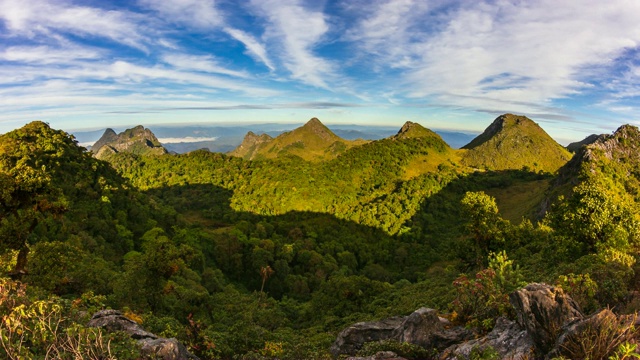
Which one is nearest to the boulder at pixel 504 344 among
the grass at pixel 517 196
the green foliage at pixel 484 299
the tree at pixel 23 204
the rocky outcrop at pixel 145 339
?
the green foliage at pixel 484 299

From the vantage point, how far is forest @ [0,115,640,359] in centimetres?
1781

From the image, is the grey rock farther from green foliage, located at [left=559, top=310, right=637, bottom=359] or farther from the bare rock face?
green foliage, located at [left=559, top=310, right=637, bottom=359]

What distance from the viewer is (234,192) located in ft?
501

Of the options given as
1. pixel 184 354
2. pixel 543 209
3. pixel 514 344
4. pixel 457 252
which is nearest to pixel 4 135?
pixel 184 354

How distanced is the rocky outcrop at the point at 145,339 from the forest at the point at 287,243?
0.71m

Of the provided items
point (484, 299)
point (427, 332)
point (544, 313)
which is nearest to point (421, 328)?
point (427, 332)

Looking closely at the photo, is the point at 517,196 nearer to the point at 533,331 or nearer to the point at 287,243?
the point at 287,243

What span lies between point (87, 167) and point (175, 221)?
2394 cm

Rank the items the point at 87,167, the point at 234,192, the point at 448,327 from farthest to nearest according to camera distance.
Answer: the point at 234,192 < the point at 87,167 < the point at 448,327

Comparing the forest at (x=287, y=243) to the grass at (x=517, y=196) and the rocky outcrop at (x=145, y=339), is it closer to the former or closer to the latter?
the rocky outcrop at (x=145, y=339)

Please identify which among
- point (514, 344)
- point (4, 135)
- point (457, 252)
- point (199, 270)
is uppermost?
point (4, 135)

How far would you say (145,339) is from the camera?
1384 centimetres

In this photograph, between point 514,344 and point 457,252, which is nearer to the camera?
point 514,344

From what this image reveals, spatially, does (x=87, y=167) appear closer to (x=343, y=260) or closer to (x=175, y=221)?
(x=175, y=221)
